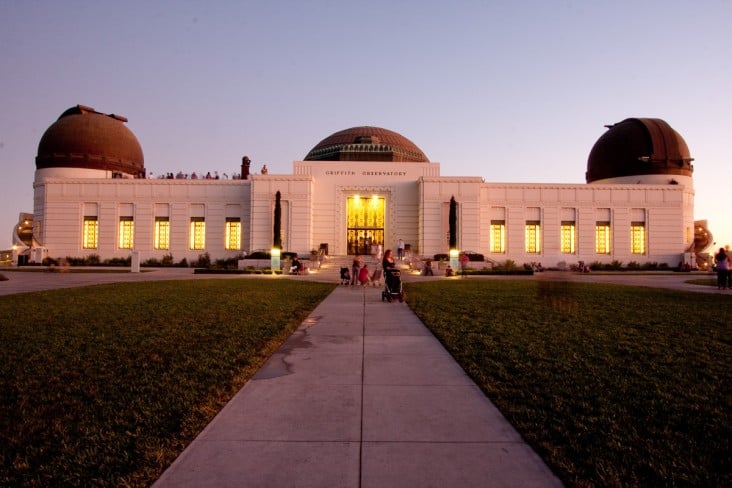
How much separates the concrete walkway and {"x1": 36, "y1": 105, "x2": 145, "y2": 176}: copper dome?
47502 millimetres

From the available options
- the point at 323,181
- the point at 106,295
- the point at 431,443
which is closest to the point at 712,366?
the point at 431,443

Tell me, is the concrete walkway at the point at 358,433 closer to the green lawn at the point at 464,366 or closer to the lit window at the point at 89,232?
the green lawn at the point at 464,366

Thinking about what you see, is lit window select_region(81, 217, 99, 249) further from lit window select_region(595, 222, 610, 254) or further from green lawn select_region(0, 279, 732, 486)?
lit window select_region(595, 222, 610, 254)

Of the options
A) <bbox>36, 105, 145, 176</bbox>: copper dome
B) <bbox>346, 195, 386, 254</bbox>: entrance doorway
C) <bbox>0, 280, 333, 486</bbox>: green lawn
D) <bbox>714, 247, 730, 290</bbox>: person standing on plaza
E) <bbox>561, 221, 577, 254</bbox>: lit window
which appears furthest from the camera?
<bbox>36, 105, 145, 176</bbox>: copper dome

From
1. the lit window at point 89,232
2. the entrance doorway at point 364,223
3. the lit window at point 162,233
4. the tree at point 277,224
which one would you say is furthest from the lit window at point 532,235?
the lit window at point 89,232

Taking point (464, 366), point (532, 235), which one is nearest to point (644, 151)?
point (532, 235)

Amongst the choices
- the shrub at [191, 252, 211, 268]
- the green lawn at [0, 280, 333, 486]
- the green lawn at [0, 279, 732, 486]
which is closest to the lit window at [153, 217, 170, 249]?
the shrub at [191, 252, 211, 268]

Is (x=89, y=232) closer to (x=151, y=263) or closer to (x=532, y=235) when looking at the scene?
(x=151, y=263)

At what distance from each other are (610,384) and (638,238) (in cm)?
4141

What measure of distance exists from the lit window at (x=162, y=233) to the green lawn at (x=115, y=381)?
29.7 metres

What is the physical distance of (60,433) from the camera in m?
3.66

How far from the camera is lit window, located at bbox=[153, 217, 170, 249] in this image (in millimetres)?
39500

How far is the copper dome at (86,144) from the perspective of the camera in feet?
141

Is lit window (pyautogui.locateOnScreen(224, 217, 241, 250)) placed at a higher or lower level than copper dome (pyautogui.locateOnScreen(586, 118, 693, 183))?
lower
